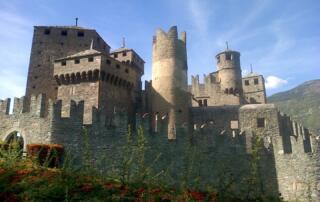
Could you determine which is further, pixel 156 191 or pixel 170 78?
pixel 170 78

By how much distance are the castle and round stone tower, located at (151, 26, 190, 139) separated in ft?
0.27

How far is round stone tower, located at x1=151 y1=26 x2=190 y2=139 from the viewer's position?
88.2 feet

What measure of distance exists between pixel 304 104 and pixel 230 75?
298ft

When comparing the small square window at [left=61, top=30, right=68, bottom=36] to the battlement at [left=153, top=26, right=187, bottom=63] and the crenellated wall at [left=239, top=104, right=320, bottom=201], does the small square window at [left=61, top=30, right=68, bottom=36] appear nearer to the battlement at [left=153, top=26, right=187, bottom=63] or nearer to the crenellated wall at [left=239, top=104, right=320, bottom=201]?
the battlement at [left=153, top=26, right=187, bottom=63]

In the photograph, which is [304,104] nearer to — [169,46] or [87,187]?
[169,46]

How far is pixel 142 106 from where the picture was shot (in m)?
29.2

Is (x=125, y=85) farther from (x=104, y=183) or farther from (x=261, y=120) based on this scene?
(x=104, y=183)

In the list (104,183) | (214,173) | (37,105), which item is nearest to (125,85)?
(37,105)

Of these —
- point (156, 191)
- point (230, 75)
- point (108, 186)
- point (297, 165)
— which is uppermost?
point (230, 75)

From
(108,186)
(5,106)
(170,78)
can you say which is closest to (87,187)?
(108,186)

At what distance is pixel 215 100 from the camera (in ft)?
131

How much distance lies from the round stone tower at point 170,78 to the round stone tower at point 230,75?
1210 centimetres

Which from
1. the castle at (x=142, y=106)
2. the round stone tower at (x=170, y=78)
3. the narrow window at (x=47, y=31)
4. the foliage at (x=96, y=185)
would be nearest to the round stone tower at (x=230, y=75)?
the castle at (x=142, y=106)

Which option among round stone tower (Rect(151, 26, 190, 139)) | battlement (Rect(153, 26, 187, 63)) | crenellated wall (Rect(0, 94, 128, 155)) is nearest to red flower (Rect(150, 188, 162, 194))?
crenellated wall (Rect(0, 94, 128, 155))
